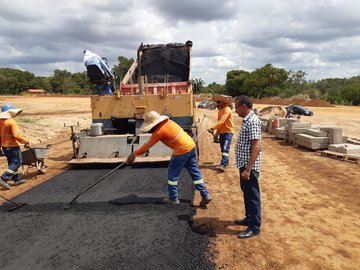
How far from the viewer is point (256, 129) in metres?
3.51

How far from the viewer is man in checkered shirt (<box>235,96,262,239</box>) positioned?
350cm

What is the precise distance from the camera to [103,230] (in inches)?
153

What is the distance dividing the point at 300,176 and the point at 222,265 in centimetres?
383

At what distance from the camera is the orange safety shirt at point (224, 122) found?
6.49 metres

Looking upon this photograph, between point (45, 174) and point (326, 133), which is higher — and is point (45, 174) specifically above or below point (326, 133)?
below

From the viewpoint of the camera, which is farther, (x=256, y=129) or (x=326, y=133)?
(x=326, y=133)

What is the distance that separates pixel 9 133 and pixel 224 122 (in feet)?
13.7

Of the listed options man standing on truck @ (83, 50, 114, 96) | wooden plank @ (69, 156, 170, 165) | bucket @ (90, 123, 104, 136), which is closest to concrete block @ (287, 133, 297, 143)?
wooden plank @ (69, 156, 170, 165)

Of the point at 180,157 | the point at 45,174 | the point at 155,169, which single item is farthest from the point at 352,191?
the point at 45,174

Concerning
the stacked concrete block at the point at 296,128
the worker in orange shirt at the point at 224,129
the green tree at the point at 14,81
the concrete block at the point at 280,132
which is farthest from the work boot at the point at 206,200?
the green tree at the point at 14,81

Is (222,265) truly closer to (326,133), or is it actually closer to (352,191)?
(352,191)

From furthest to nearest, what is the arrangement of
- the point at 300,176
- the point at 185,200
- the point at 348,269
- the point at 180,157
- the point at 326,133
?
the point at 326,133 → the point at 300,176 → the point at 185,200 → the point at 180,157 → the point at 348,269

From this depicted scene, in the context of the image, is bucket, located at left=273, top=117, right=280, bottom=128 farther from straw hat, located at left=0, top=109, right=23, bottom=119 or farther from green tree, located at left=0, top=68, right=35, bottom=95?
green tree, located at left=0, top=68, right=35, bottom=95

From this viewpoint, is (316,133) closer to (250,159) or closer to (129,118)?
(129,118)
